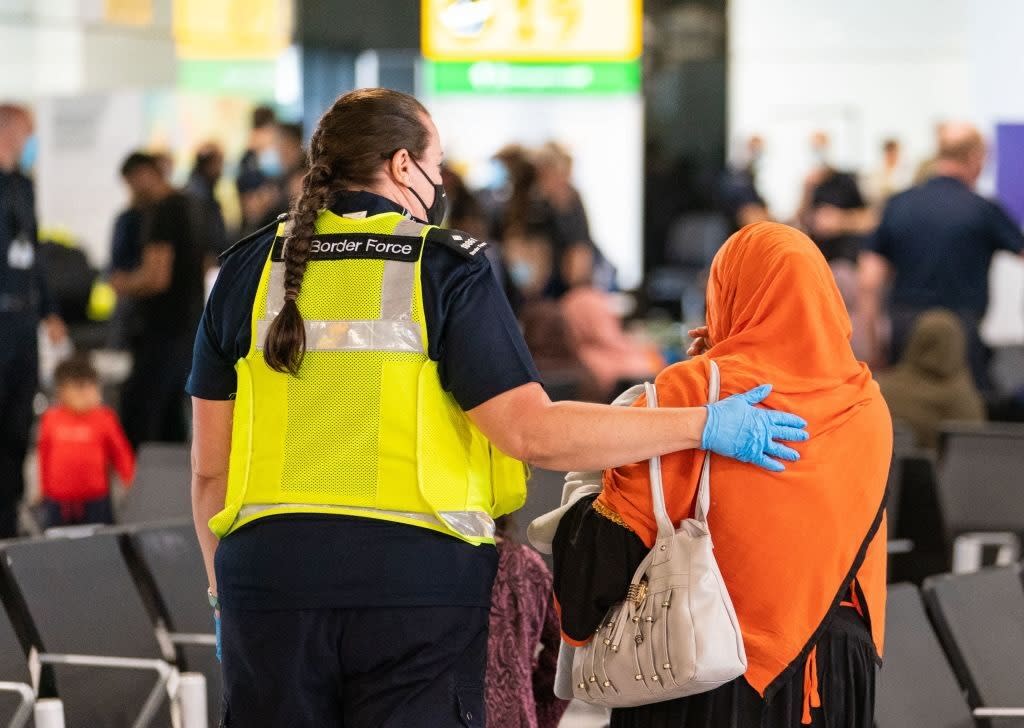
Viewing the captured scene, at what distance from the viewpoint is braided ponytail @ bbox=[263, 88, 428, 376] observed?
2.25 metres

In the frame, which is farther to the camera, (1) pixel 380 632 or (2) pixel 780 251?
(2) pixel 780 251

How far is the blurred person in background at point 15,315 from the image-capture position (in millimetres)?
6000

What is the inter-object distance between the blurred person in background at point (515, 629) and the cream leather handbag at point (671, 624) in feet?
0.79

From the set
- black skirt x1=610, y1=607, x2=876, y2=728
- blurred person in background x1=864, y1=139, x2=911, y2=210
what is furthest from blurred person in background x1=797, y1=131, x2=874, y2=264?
black skirt x1=610, y1=607, x2=876, y2=728

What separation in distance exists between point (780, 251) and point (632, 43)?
680 centimetres

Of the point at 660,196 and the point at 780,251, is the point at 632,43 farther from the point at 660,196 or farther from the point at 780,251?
the point at 780,251

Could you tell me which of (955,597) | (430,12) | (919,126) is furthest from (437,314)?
(919,126)

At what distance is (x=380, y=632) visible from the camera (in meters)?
2.18

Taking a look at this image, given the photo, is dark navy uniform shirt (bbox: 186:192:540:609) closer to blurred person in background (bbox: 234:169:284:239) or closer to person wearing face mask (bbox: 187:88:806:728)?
person wearing face mask (bbox: 187:88:806:728)

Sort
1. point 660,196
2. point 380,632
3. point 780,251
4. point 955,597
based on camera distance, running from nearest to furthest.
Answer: point 380,632 → point 780,251 → point 955,597 → point 660,196

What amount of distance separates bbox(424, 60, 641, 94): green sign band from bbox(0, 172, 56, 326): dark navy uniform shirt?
4152 mm

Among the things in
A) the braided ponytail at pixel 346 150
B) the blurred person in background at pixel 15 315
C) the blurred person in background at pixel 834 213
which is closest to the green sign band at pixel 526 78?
the blurred person in background at pixel 834 213

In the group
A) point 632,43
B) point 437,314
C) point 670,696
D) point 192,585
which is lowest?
point 192,585

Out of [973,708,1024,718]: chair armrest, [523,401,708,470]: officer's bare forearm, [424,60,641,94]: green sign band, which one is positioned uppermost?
[424,60,641,94]: green sign band
